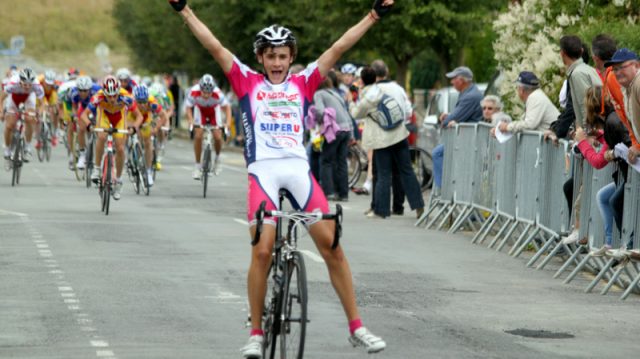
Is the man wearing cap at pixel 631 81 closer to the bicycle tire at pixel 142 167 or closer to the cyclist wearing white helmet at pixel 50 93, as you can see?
the bicycle tire at pixel 142 167

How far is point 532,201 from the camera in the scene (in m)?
15.6

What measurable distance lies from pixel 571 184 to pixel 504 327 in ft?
11.7

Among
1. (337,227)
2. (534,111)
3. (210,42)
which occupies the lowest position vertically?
(337,227)

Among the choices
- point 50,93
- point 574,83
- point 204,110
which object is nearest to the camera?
point 574,83

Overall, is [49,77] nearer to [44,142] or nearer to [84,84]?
[44,142]

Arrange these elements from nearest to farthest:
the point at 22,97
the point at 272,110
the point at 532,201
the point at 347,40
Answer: the point at 272,110
the point at 347,40
the point at 532,201
the point at 22,97

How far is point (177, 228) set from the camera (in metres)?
18.3

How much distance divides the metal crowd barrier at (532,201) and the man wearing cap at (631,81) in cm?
32

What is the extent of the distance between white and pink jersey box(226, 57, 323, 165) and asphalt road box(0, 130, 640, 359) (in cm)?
127

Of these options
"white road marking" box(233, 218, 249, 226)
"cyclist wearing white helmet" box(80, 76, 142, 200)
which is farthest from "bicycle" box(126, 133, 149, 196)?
"white road marking" box(233, 218, 249, 226)

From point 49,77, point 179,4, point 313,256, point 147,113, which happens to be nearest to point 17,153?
point 147,113

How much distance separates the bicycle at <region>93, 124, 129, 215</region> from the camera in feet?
66.3

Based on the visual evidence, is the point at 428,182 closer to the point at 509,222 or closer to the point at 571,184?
→ the point at 509,222

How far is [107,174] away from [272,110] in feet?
38.9
